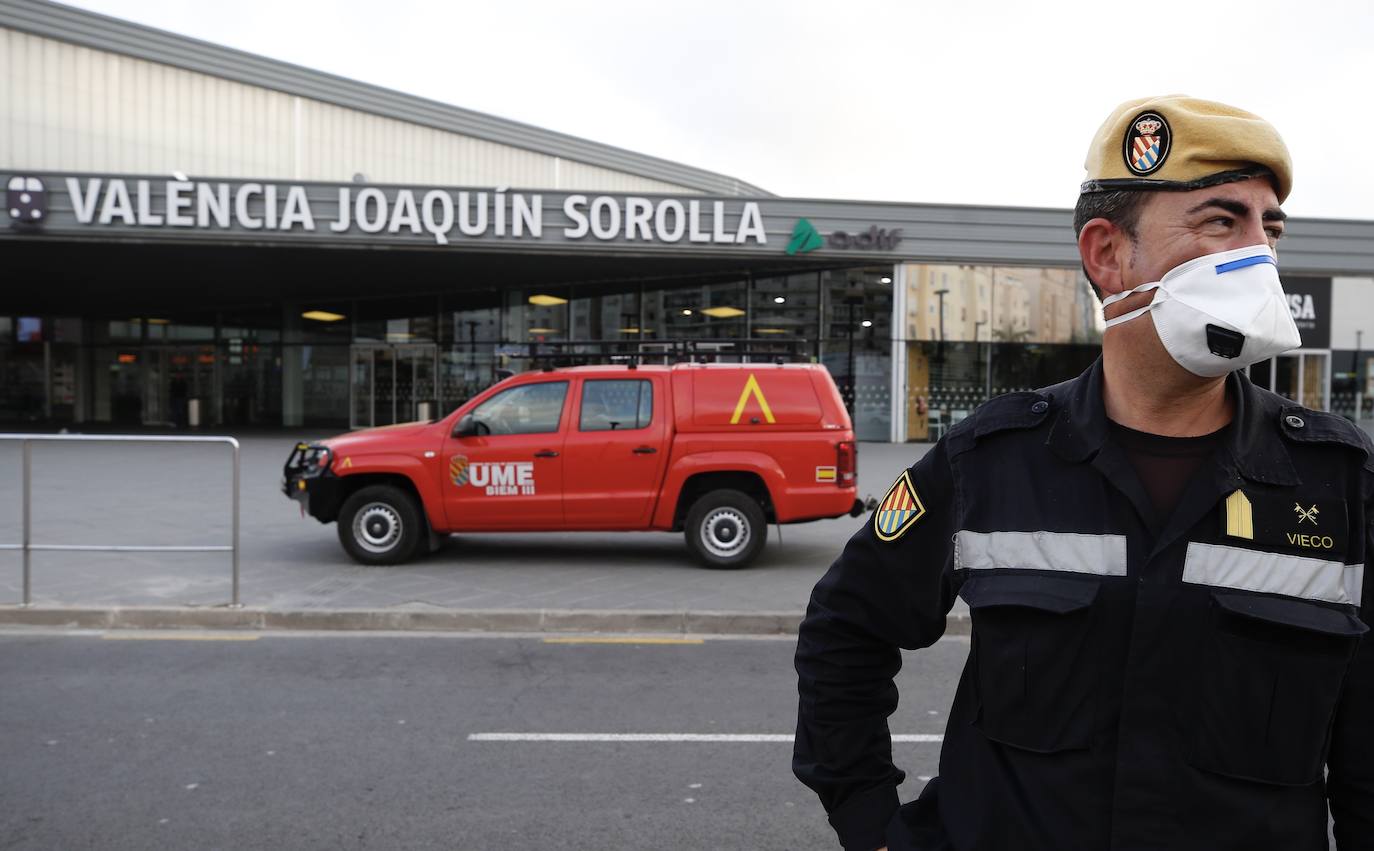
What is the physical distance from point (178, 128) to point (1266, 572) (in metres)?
31.9

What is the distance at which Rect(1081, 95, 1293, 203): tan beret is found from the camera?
1.49 meters

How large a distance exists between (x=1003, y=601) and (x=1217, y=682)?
310 millimetres

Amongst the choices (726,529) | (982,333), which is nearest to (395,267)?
(982,333)

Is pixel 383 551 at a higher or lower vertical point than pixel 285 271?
lower

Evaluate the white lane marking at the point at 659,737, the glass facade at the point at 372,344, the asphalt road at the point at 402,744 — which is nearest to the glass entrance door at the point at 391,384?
the glass facade at the point at 372,344

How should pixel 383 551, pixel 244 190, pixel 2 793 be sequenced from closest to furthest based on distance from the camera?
pixel 2 793 < pixel 383 551 < pixel 244 190

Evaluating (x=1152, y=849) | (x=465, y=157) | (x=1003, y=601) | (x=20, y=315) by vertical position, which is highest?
(x=465, y=157)

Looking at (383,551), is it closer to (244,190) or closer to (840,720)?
(840,720)

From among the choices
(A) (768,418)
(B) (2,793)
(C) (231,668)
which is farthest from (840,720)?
(A) (768,418)

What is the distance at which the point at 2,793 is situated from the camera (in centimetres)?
434

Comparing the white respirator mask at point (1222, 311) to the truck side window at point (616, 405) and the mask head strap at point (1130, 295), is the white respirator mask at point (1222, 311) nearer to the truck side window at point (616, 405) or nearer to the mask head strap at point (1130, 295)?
the mask head strap at point (1130, 295)

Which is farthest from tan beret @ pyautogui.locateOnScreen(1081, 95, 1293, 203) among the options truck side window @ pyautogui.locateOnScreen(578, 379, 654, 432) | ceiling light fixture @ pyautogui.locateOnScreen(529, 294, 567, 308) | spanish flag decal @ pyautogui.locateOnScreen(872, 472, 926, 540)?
ceiling light fixture @ pyautogui.locateOnScreen(529, 294, 567, 308)

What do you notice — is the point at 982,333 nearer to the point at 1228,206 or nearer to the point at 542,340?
the point at 542,340

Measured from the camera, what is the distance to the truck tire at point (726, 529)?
931 centimetres
